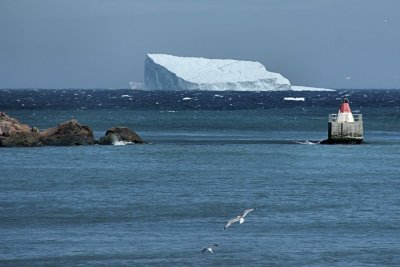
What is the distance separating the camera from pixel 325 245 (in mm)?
36562

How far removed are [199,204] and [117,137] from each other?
37947mm

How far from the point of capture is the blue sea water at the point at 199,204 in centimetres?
3488

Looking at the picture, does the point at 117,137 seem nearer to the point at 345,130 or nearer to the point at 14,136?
the point at 14,136

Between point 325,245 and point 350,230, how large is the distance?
130 inches

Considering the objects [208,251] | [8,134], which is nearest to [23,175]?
[8,134]

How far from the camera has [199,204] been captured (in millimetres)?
46656

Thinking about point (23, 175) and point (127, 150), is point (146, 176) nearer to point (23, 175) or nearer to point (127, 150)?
A: point (23, 175)

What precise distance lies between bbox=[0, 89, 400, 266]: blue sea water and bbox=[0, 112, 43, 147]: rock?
2.17m

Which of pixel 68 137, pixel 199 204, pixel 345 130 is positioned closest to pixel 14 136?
pixel 68 137

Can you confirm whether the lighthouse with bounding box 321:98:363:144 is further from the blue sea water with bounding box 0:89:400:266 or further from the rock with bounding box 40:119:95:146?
the rock with bounding box 40:119:95:146

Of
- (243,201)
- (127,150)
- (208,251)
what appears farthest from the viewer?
(127,150)

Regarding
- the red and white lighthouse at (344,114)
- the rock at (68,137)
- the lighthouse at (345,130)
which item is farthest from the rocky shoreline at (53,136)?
the red and white lighthouse at (344,114)

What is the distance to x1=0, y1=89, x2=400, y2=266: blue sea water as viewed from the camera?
34875 millimetres

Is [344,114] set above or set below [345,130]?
above
